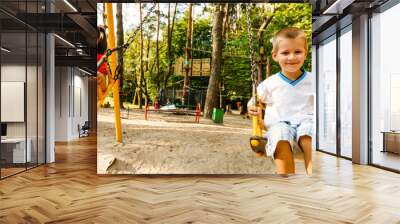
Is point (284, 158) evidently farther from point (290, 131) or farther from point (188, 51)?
point (188, 51)

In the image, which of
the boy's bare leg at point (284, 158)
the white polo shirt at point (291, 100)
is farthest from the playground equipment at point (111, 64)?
the boy's bare leg at point (284, 158)

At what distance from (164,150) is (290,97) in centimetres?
212

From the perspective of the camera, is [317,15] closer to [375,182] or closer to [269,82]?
[269,82]

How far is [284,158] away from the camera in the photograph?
6055 millimetres

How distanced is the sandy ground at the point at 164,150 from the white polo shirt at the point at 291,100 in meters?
0.62

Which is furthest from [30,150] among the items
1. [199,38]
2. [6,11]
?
[199,38]

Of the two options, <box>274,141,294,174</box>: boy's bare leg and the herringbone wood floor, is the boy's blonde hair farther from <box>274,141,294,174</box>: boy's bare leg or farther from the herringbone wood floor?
the herringbone wood floor

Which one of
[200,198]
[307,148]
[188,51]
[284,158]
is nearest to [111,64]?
[188,51]

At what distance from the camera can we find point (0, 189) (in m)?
5.64

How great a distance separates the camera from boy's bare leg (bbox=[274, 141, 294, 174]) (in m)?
5.99

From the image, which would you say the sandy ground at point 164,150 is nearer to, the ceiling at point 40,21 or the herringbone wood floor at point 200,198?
the herringbone wood floor at point 200,198

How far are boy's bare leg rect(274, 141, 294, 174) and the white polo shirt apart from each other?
394 mm

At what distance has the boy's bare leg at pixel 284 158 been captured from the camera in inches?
236

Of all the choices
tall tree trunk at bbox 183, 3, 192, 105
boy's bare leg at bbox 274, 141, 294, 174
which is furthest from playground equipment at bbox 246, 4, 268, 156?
tall tree trunk at bbox 183, 3, 192, 105
